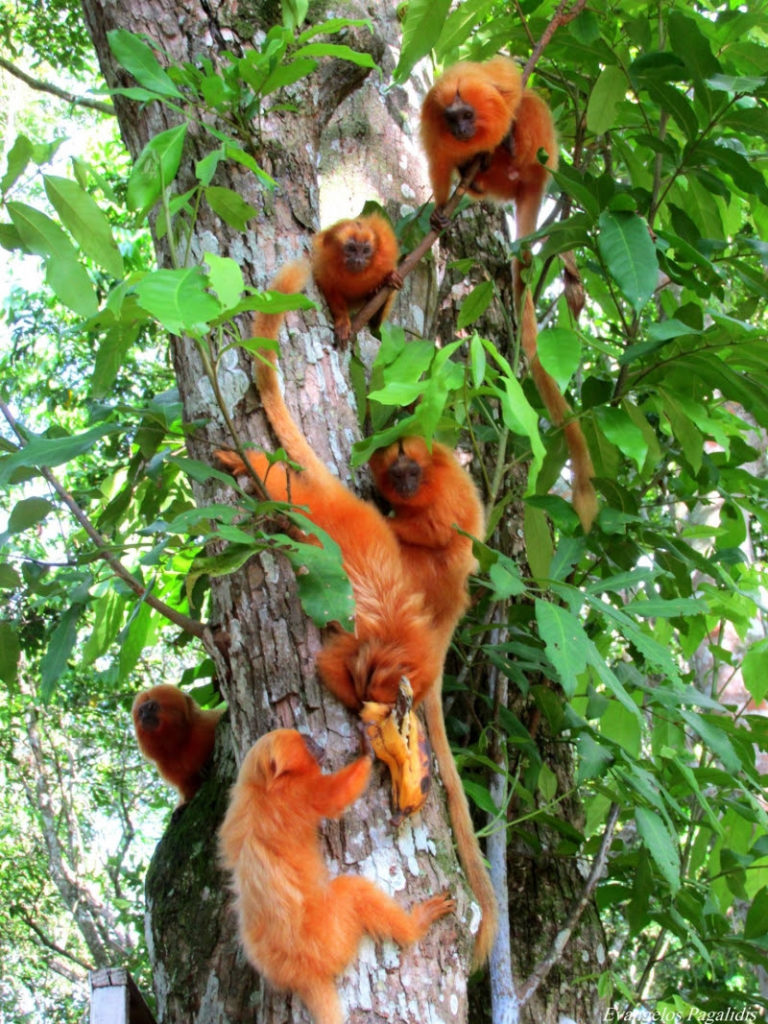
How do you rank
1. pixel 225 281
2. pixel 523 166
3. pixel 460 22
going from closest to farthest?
pixel 225 281, pixel 460 22, pixel 523 166

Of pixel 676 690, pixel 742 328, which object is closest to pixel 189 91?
pixel 742 328

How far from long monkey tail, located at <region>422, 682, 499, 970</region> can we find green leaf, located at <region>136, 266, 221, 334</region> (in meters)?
1.55

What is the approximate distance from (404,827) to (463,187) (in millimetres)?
2295

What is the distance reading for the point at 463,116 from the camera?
3.90m

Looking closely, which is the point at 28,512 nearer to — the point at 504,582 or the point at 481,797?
the point at 504,582

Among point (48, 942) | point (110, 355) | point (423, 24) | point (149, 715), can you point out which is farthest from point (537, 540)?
point (48, 942)

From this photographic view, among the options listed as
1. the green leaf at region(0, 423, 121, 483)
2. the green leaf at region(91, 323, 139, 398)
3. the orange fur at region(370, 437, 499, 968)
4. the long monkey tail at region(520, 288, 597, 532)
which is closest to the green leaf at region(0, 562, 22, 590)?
the green leaf at region(0, 423, 121, 483)

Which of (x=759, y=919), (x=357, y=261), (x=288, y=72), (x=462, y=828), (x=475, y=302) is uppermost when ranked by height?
(x=357, y=261)

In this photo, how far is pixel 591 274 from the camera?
12.8 ft

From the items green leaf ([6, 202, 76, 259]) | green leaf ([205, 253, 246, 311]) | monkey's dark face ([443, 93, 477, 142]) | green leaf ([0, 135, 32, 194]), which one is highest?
monkey's dark face ([443, 93, 477, 142])

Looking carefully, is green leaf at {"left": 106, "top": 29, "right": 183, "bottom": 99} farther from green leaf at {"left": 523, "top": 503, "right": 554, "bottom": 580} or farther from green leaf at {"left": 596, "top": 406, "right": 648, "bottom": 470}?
green leaf at {"left": 523, "top": 503, "right": 554, "bottom": 580}

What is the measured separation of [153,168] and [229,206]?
9.9 inches

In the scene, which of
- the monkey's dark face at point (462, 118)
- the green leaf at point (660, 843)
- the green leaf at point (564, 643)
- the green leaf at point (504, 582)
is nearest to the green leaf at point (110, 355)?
the green leaf at point (504, 582)

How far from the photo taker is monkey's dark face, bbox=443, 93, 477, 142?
12.8 ft
